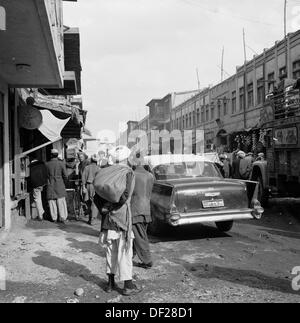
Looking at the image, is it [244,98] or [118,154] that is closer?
[118,154]

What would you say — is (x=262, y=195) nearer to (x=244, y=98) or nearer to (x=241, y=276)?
(x=241, y=276)

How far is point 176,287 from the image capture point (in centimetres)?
507

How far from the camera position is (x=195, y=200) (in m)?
7.42

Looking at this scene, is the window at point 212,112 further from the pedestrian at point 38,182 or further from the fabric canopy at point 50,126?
the pedestrian at point 38,182

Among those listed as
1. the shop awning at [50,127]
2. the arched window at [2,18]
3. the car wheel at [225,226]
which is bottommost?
the car wheel at [225,226]

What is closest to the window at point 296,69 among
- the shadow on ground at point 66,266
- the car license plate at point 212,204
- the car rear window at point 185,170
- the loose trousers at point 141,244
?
the car rear window at point 185,170

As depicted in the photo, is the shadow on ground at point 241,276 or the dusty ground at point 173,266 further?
the shadow on ground at point 241,276

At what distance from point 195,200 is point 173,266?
1.67 metres

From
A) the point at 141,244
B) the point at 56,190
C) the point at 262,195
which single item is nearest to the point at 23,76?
the point at 56,190

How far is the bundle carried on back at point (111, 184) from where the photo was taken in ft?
15.3
